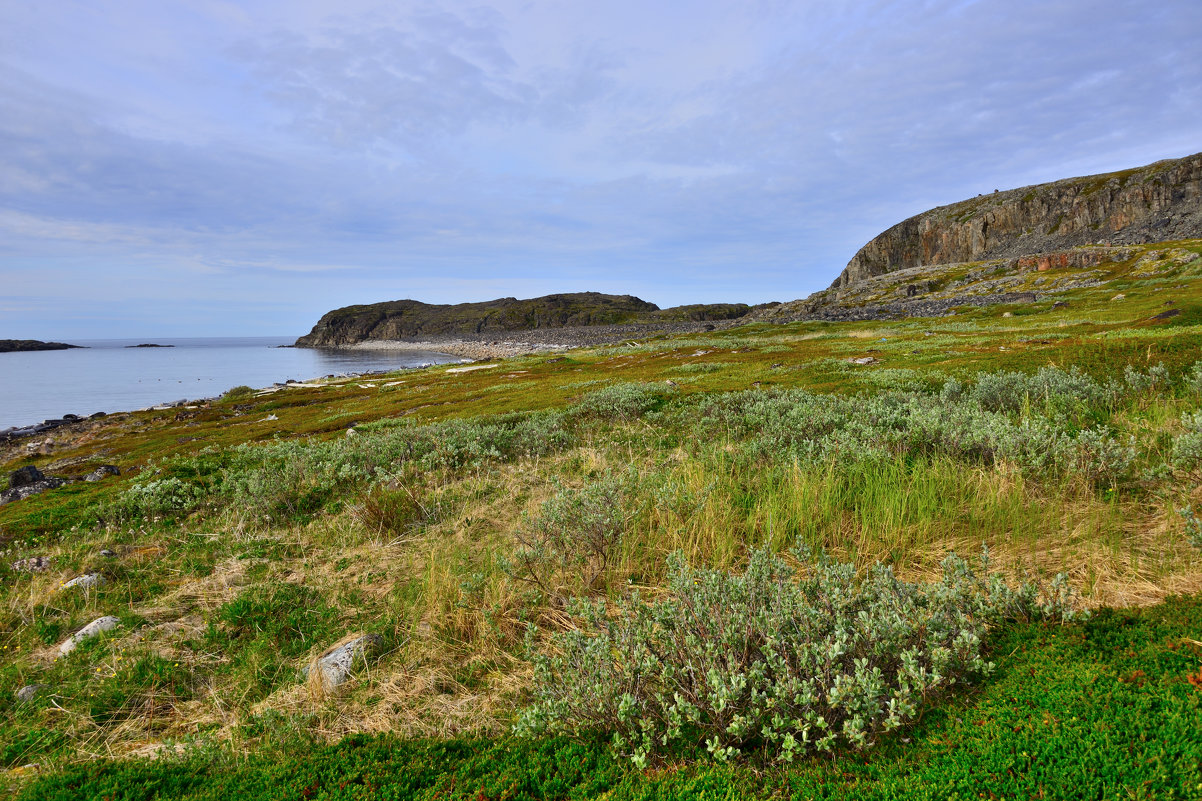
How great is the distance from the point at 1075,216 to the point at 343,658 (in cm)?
20224

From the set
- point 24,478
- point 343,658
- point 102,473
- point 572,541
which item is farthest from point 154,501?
point 24,478

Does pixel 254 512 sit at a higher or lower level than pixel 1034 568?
lower

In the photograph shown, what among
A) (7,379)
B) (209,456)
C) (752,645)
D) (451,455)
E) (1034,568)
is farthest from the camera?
(7,379)

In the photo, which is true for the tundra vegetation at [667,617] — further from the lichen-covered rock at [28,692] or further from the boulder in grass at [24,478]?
the boulder in grass at [24,478]

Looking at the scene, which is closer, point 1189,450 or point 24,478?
point 1189,450

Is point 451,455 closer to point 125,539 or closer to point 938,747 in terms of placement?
point 125,539

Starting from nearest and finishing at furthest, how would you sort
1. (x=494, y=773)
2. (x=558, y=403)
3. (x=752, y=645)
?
1. (x=494, y=773)
2. (x=752, y=645)
3. (x=558, y=403)

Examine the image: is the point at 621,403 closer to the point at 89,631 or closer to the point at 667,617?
the point at 667,617

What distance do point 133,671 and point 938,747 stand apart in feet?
27.6

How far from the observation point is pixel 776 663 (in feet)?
13.0

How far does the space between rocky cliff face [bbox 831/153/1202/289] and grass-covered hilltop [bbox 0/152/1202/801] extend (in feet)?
507

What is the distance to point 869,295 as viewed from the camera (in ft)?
380

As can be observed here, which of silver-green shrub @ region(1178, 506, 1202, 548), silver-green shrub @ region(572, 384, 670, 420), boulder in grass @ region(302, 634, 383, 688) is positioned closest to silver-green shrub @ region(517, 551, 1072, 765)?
silver-green shrub @ region(1178, 506, 1202, 548)

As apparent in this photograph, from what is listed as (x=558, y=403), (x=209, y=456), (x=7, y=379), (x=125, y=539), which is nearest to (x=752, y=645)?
(x=125, y=539)
